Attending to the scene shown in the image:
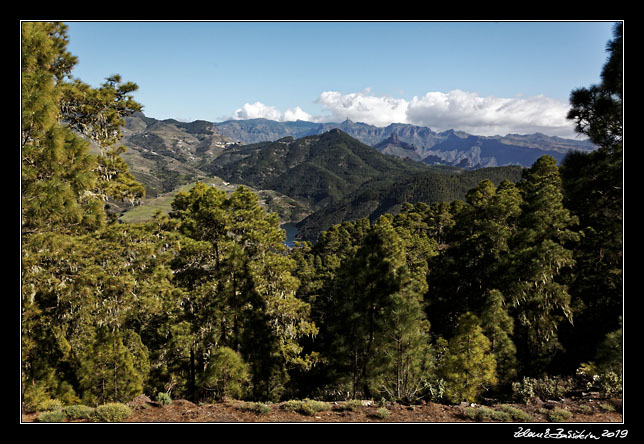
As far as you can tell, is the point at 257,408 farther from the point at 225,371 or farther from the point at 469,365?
the point at 469,365

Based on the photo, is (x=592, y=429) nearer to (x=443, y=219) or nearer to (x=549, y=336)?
(x=549, y=336)

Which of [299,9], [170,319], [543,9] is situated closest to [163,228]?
[170,319]

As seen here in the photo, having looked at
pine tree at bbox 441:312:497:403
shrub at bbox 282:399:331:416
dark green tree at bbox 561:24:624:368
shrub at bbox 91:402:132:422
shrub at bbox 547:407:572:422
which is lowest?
pine tree at bbox 441:312:497:403

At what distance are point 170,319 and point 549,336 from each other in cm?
1838

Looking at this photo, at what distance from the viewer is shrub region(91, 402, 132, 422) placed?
27.2ft

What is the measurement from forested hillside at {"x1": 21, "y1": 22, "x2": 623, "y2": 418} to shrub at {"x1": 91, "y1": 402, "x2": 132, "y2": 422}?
2.04 m

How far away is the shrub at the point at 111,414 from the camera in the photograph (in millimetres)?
8305

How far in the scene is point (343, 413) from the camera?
984 centimetres

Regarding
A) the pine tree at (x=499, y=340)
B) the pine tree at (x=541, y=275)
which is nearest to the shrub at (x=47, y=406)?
the pine tree at (x=499, y=340)

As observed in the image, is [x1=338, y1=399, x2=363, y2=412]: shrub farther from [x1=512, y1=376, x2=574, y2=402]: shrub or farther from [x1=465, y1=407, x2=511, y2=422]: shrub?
[x1=512, y1=376, x2=574, y2=402]: shrub

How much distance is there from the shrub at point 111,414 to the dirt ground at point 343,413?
9.3 inches

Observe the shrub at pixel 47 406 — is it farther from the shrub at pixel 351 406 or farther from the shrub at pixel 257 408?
the shrub at pixel 351 406
